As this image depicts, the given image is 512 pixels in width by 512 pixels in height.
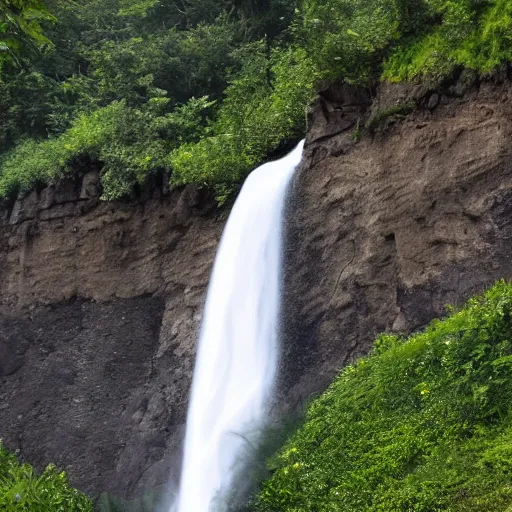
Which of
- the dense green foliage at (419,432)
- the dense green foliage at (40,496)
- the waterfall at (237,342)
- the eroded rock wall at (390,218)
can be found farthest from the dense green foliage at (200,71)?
the dense green foliage at (40,496)

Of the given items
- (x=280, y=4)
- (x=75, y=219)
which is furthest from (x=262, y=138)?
(x=280, y=4)

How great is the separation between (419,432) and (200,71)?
486 inches

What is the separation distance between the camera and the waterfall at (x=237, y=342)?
33.9 feet

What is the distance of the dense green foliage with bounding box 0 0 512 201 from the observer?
36.9ft

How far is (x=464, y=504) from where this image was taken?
657 cm

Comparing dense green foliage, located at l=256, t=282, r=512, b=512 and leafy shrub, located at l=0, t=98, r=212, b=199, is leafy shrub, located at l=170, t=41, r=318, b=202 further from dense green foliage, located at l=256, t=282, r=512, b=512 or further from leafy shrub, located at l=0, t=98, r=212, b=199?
dense green foliage, located at l=256, t=282, r=512, b=512

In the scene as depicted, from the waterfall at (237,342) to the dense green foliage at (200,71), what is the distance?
126 cm

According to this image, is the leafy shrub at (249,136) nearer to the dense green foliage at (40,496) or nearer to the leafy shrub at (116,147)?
the leafy shrub at (116,147)

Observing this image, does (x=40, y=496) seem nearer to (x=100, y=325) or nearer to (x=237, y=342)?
(x=237, y=342)

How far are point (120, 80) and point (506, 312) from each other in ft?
41.5

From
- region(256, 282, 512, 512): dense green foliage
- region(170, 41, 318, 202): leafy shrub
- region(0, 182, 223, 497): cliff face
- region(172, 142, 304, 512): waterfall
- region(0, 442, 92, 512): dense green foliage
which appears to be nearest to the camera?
region(256, 282, 512, 512): dense green foliage

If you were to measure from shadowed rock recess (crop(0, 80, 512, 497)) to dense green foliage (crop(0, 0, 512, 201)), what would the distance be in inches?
20.5

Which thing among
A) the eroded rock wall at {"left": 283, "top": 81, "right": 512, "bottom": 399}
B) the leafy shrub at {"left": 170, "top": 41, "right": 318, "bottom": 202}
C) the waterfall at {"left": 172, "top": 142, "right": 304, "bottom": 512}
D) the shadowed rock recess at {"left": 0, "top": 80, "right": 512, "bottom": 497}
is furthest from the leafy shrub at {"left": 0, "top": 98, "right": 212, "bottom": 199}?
the eroded rock wall at {"left": 283, "top": 81, "right": 512, "bottom": 399}

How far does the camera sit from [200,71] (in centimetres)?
1833
